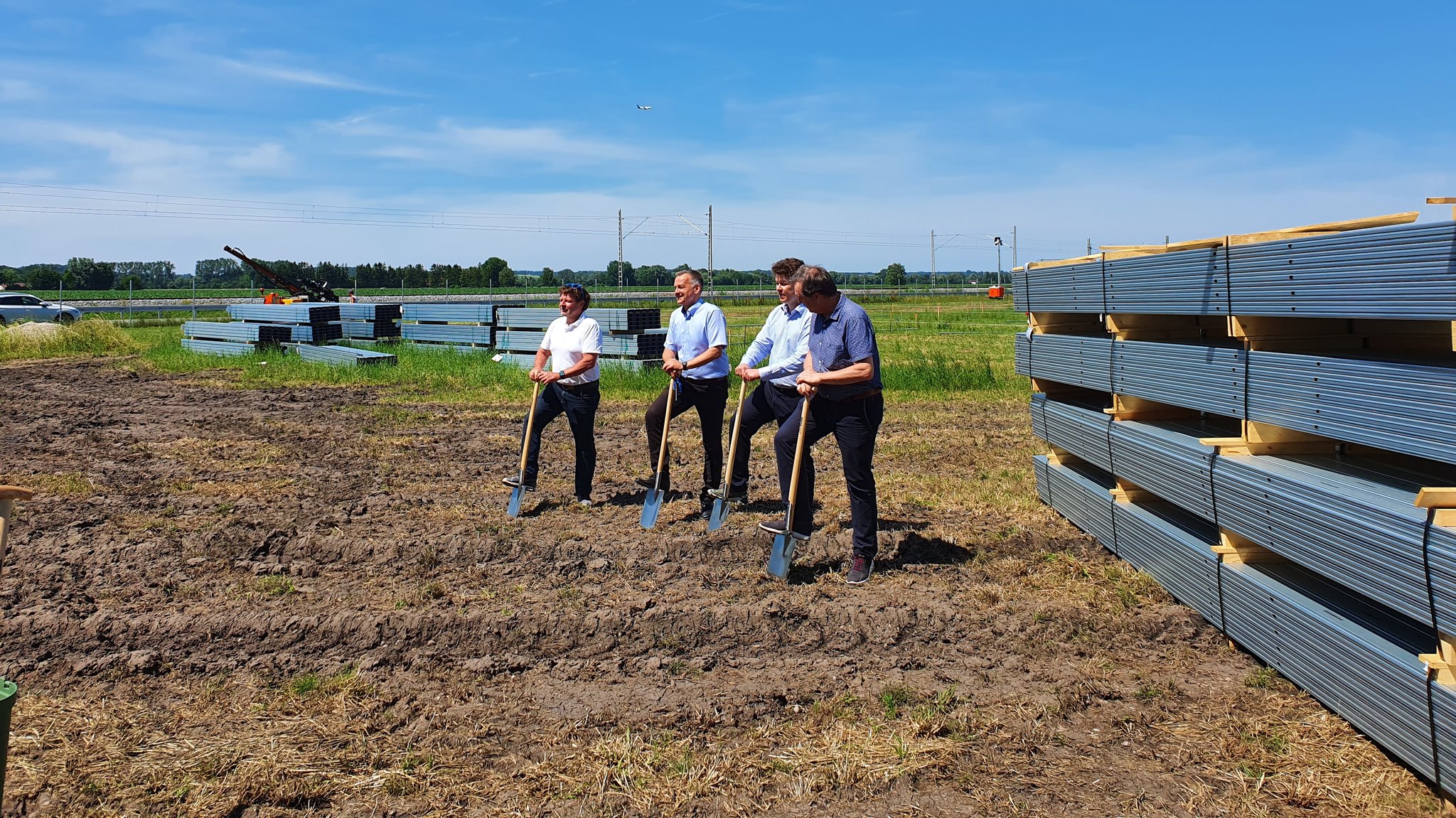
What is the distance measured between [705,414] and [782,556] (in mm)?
2116

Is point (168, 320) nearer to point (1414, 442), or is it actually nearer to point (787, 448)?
point (787, 448)

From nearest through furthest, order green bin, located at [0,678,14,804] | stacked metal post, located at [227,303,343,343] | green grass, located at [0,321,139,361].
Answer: green bin, located at [0,678,14,804], stacked metal post, located at [227,303,343,343], green grass, located at [0,321,139,361]

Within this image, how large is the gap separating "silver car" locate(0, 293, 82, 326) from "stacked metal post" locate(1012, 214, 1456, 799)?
39.1 meters

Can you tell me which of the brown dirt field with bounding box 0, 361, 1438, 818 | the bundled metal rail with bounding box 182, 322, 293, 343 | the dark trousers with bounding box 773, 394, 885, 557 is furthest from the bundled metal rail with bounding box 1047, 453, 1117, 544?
the bundled metal rail with bounding box 182, 322, 293, 343

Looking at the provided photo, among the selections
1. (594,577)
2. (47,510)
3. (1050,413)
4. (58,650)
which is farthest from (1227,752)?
(47,510)

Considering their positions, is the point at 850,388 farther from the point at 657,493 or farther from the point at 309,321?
the point at 309,321

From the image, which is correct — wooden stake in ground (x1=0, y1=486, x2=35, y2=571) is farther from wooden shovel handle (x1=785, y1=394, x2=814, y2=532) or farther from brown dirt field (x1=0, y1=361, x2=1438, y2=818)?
wooden shovel handle (x1=785, y1=394, x2=814, y2=532)

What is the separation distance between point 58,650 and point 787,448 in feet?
13.9

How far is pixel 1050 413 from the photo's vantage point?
8320 millimetres

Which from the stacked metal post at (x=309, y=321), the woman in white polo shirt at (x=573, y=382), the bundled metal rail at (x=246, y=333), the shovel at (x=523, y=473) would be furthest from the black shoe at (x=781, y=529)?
the bundled metal rail at (x=246, y=333)

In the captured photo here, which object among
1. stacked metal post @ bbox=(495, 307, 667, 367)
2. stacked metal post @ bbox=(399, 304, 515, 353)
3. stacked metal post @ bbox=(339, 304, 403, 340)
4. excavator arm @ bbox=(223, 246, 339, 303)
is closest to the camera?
stacked metal post @ bbox=(495, 307, 667, 367)

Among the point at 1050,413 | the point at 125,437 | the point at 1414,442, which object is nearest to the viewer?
the point at 1414,442

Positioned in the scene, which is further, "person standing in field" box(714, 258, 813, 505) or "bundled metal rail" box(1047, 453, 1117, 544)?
"person standing in field" box(714, 258, 813, 505)

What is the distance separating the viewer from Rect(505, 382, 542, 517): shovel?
8.48 m
